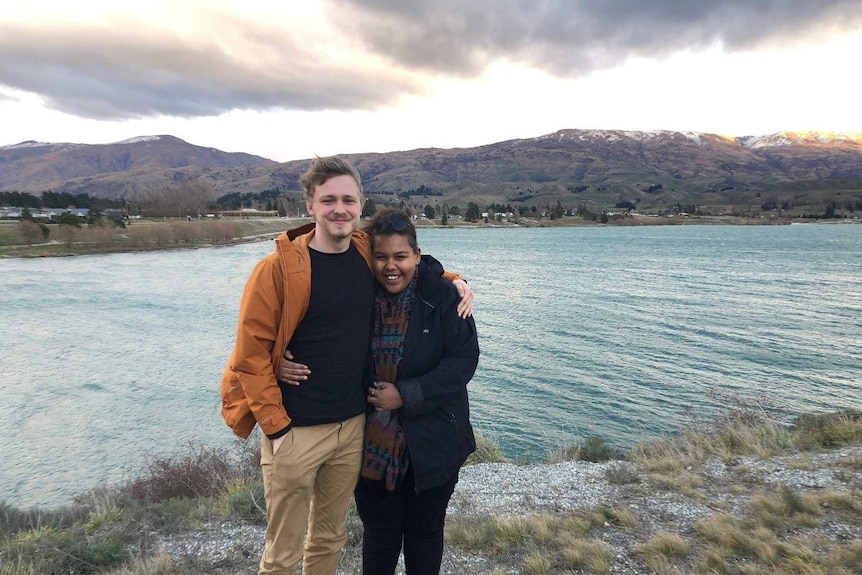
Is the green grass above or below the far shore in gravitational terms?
below

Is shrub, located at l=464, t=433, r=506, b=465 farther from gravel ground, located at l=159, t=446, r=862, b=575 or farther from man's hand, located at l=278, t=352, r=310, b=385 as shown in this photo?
man's hand, located at l=278, t=352, r=310, b=385

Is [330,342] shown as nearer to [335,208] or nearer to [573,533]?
[335,208]

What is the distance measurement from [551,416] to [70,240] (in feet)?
251

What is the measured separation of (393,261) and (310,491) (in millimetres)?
1422

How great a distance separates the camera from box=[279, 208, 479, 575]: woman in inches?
114

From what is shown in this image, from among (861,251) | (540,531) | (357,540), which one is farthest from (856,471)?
(861,251)

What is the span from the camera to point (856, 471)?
20.4ft

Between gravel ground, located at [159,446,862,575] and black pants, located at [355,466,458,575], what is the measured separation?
1222mm

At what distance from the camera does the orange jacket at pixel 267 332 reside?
102 inches

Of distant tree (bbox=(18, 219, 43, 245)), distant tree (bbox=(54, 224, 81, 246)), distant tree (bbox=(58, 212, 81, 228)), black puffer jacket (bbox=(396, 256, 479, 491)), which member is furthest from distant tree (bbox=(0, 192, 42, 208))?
black puffer jacket (bbox=(396, 256, 479, 491))

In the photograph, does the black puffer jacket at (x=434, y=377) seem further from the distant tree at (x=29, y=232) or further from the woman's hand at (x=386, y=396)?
the distant tree at (x=29, y=232)

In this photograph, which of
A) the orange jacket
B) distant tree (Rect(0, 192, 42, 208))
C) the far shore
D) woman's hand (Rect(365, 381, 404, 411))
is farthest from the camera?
distant tree (Rect(0, 192, 42, 208))

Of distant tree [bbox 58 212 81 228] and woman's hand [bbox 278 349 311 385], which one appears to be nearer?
woman's hand [bbox 278 349 311 385]

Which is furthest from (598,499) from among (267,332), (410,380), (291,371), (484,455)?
(267,332)
